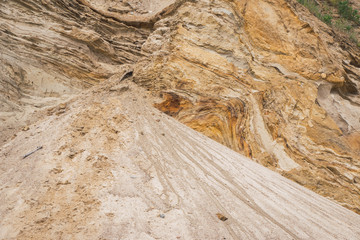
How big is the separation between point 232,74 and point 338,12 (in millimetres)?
9691

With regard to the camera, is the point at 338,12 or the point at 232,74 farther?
the point at 338,12

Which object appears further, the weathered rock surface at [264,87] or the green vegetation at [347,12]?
the green vegetation at [347,12]

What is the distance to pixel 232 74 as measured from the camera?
19.0 ft

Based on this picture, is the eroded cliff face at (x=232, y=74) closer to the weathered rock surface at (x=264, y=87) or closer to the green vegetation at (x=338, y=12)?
the weathered rock surface at (x=264, y=87)

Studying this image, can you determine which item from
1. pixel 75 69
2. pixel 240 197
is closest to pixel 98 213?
pixel 240 197

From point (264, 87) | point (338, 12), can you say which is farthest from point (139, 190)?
point (338, 12)

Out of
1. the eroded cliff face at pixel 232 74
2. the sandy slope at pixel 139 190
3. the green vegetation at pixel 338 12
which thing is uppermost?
the green vegetation at pixel 338 12

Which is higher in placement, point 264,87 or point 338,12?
point 338,12

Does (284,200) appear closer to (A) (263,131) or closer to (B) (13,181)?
(A) (263,131)

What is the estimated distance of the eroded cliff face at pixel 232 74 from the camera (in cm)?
511

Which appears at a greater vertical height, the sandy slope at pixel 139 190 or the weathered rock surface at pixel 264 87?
the weathered rock surface at pixel 264 87

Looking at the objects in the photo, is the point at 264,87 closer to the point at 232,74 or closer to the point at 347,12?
the point at 232,74

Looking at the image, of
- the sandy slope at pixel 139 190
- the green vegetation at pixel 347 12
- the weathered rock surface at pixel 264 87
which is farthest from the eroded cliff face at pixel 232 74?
the green vegetation at pixel 347 12

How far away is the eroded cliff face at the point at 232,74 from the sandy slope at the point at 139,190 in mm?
1018
